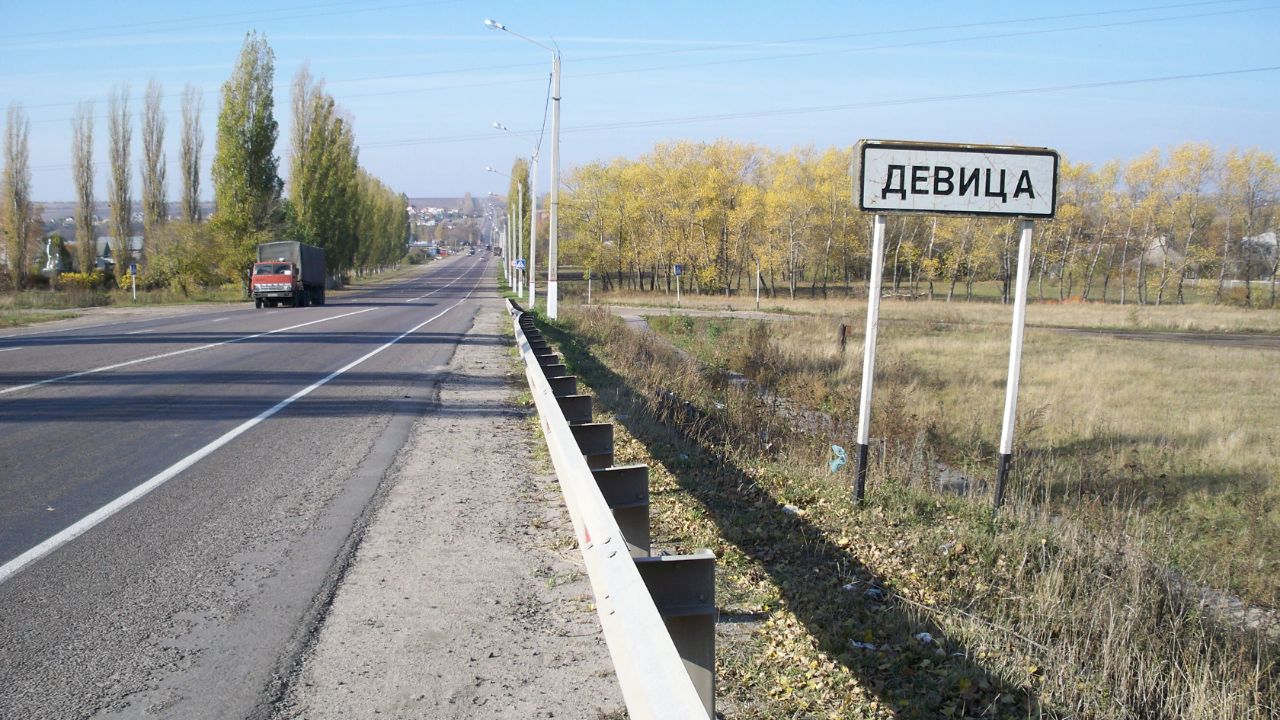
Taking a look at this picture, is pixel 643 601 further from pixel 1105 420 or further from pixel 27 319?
pixel 27 319

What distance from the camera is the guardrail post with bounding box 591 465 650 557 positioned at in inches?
194

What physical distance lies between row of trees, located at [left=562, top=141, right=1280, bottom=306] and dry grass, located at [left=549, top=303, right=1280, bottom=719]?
212ft

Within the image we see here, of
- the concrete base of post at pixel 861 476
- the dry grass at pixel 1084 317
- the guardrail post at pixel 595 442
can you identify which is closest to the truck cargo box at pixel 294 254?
the dry grass at pixel 1084 317

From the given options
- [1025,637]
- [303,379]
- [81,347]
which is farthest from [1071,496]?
[81,347]

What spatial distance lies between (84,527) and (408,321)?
26360 mm

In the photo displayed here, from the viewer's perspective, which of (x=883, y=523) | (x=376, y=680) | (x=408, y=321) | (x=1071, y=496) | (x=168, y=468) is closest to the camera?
(x=376, y=680)

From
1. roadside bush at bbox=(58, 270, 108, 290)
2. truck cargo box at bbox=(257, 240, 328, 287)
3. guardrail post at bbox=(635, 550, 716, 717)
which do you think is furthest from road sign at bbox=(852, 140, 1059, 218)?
roadside bush at bbox=(58, 270, 108, 290)

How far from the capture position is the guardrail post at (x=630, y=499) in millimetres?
4922

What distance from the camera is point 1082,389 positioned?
2095 cm

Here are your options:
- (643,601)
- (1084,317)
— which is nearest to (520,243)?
(1084,317)

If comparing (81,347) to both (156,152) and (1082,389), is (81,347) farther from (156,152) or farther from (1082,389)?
(156,152)

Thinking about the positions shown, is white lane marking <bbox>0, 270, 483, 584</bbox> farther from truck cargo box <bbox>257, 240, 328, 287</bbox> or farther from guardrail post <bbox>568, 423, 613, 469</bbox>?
truck cargo box <bbox>257, 240, 328, 287</bbox>

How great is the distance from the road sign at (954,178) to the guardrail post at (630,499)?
3.10 m

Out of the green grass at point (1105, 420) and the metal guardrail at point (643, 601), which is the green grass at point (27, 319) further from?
the metal guardrail at point (643, 601)
